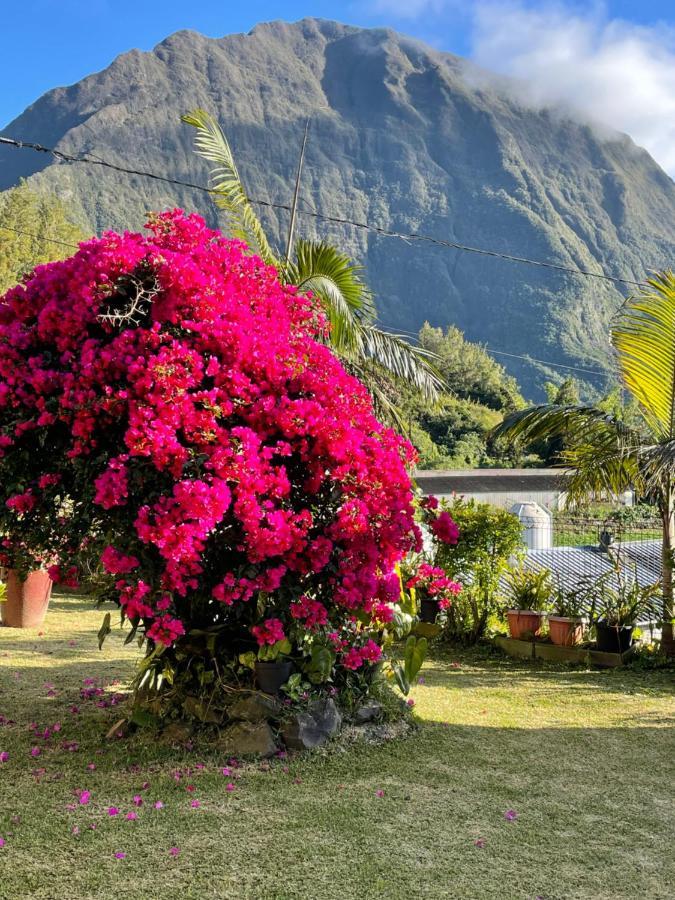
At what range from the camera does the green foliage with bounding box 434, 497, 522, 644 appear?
8.37 metres

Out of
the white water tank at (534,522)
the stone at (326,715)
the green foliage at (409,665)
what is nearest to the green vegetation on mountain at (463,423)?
the white water tank at (534,522)

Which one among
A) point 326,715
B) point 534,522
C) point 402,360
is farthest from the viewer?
point 534,522

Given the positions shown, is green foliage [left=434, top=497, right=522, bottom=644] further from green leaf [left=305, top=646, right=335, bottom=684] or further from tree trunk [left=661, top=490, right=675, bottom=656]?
green leaf [left=305, top=646, right=335, bottom=684]

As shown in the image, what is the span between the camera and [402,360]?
9.79 meters

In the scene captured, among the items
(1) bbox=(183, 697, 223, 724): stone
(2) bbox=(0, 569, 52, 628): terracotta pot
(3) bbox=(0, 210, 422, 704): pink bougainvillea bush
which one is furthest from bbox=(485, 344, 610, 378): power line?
(1) bbox=(183, 697, 223, 724): stone

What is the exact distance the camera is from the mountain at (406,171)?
9781cm

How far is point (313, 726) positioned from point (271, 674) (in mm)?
365

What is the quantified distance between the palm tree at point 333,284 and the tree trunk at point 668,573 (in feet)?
10.1

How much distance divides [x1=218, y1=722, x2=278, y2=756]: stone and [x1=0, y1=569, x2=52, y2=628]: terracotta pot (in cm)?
423

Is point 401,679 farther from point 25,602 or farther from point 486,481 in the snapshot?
point 486,481

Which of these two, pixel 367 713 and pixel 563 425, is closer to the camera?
pixel 367 713

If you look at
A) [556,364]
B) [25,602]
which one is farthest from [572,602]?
[556,364]

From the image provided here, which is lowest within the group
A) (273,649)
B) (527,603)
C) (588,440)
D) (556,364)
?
(273,649)

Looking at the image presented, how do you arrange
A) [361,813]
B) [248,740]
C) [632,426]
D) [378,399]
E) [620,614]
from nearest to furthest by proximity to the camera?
1. [361,813]
2. [248,740]
3. [620,614]
4. [632,426]
5. [378,399]
